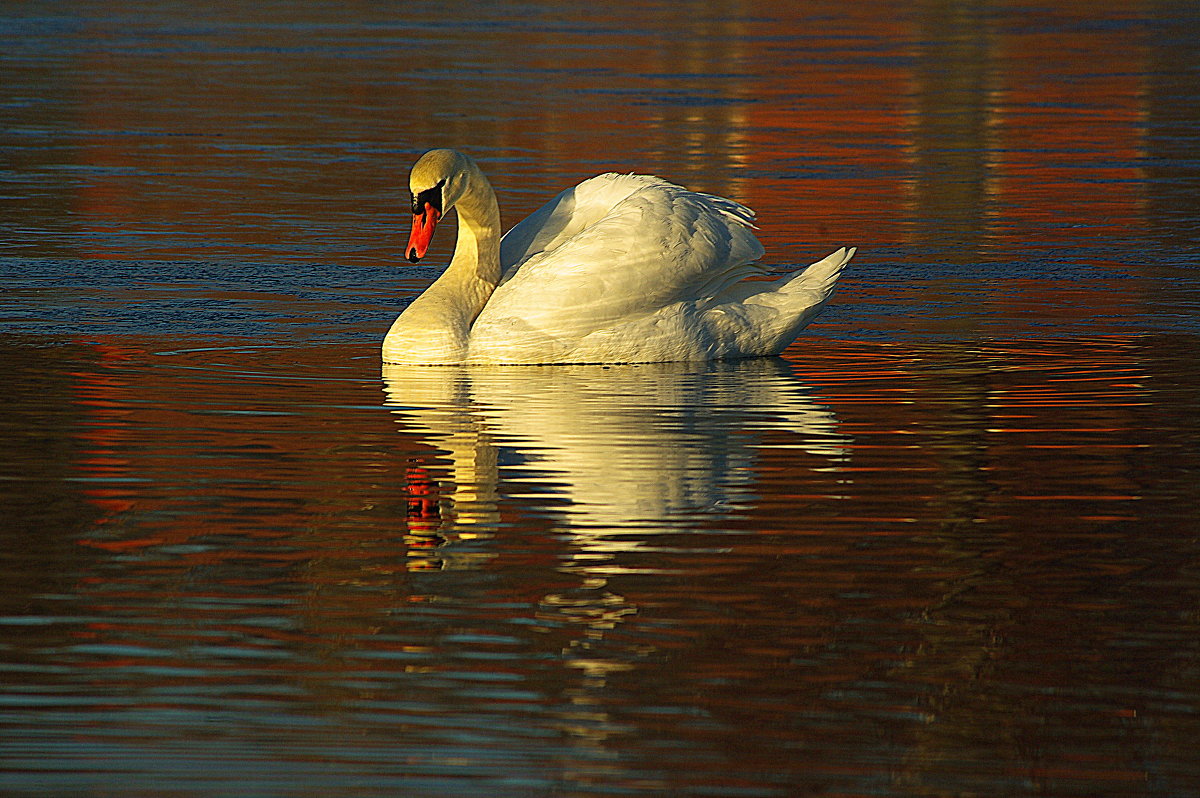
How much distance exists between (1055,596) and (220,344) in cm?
605

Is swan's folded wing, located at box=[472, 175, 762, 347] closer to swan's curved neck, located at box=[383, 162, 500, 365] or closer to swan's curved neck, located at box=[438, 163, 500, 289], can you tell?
swan's curved neck, located at box=[383, 162, 500, 365]

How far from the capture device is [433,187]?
11.4m

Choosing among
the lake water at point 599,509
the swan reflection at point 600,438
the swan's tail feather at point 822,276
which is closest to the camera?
the lake water at point 599,509

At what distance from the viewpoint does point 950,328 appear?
12.0m

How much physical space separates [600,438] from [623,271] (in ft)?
6.45

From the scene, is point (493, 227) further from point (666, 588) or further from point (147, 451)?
point (666, 588)

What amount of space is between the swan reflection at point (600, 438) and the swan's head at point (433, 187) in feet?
2.66

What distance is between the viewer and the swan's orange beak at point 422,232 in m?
11.2

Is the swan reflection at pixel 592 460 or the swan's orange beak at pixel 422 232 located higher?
the swan's orange beak at pixel 422 232

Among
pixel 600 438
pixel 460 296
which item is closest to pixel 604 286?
pixel 460 296

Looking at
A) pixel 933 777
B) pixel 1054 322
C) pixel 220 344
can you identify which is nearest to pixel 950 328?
pixel 1054 322

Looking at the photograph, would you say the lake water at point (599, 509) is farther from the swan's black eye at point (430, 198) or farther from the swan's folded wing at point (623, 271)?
the swan's black eye at point (430, 198)

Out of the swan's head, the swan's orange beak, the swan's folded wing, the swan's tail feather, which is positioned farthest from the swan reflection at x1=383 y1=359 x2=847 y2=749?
the swan's head

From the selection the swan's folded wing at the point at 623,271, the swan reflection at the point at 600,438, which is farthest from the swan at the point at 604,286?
the swan reflection at the point at 600,438
